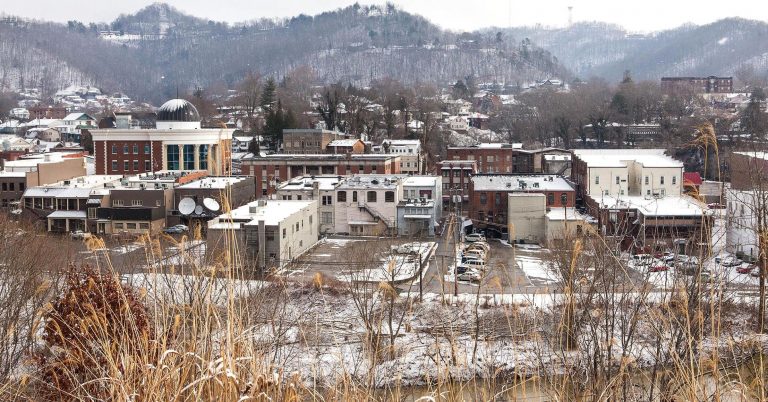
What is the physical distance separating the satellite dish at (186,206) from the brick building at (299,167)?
394 cm

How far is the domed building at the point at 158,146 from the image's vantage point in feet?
80.2

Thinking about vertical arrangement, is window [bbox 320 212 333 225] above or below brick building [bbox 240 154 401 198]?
below

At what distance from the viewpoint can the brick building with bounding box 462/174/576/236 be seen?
18.8m

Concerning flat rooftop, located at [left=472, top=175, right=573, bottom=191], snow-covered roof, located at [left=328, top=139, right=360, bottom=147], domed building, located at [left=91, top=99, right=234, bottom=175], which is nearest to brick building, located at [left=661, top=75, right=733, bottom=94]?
snow-covered roof, located at [left=328, top=139, right=360, bottom=147]

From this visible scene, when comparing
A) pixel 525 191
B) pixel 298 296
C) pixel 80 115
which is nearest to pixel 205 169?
pixel 525 191

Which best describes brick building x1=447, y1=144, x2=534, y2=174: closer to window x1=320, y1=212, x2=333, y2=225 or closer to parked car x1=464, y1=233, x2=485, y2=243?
parked car x1=464, y1=233, x2=485, y2=243

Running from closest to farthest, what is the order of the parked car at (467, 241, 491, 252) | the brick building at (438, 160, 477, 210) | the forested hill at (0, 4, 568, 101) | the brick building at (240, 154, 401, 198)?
the parked car at (467, 241, 491, 252), the brick building at (438, 160, 477, 210), the brick building at (240, 154, 401, 198), the forested hill at (0, 4, 568, 101)

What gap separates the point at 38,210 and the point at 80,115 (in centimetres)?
2888

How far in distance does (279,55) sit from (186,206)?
7420cm

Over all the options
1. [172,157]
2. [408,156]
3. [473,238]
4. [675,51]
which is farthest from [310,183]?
[675,51]

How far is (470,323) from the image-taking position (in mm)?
10148

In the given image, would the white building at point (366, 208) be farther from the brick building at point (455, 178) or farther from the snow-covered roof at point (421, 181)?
the brick building at point (455, 178)

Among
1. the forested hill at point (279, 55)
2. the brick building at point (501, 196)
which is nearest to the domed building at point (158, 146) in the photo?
the brick building at point (501, 196)

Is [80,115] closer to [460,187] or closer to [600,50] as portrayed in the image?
[460,187]
